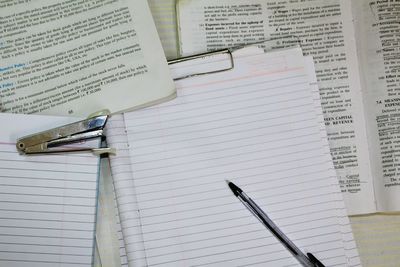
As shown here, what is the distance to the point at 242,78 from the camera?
48 centimetres

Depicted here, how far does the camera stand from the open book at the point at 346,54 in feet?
1.60

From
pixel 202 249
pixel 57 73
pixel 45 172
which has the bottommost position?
pixel 202 249

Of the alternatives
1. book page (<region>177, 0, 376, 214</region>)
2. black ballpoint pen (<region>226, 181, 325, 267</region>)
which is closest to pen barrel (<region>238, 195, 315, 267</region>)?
black ballpoint pen (<region>226, 181, 325, 267</region>)

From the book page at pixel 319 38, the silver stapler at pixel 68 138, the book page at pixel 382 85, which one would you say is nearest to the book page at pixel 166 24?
the book page at pixel 319 38

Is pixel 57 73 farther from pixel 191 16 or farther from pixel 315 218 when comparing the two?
pixel 315 218

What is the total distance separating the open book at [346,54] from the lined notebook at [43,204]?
7.8 inches

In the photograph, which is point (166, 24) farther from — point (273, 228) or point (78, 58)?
point (273, 228)

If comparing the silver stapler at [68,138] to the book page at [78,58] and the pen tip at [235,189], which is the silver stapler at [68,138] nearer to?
the book page at [78,58]

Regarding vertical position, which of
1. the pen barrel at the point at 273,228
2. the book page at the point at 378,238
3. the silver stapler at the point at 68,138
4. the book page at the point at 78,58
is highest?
the book page at the point at 78,58

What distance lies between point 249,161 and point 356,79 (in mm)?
175

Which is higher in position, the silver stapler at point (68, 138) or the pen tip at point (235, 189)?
the silver stapler at point (68, 138)

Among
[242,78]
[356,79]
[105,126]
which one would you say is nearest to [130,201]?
[105,126]

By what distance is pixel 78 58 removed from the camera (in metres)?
0.48

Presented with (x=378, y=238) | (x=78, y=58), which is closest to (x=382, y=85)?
(x=378, y=238)
